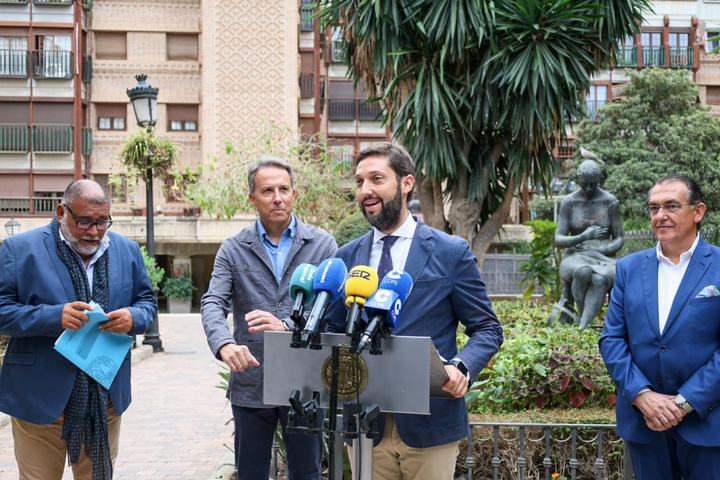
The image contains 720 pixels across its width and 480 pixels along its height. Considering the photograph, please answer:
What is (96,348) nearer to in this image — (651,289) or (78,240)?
(78,240)

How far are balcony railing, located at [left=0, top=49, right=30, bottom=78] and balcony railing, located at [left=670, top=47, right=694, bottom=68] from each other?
2882 centimetres

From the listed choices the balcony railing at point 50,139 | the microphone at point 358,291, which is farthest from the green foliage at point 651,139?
the microphone at point 358,291

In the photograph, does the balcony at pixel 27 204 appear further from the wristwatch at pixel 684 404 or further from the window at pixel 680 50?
the wristwatch at pixel 684 404

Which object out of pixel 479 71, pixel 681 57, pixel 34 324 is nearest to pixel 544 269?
pixel 479 71

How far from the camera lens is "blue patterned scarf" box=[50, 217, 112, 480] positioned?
394 cm

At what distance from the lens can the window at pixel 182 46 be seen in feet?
128

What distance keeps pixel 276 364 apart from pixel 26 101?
3806 centimetres

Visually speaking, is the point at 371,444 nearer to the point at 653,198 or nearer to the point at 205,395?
the point at 653,198

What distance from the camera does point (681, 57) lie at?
40.3 metres

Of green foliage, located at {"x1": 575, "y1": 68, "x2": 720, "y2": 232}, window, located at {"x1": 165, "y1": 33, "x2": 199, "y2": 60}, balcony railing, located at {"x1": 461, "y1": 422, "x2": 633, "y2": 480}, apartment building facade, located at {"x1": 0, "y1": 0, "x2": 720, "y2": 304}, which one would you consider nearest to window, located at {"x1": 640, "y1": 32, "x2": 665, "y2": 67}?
apartment building facade, located at {"x1": 0, "y1": 0, "x2": 720, "y2": 304}

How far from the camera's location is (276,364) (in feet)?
9.30

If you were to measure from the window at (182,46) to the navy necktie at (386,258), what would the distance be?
37.4m

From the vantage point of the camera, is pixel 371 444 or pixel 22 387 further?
pixel 22 387

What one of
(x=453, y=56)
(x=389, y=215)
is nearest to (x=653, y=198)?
(x=389, y=215)
